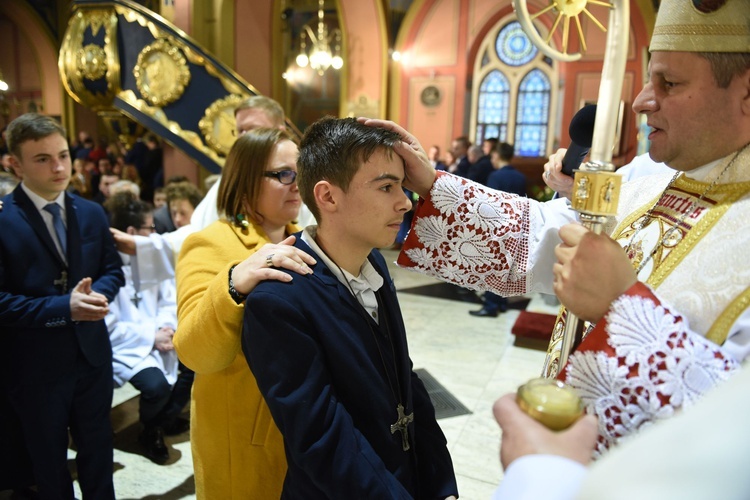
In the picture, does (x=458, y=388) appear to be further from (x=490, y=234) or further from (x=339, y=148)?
(x=339, y=148)

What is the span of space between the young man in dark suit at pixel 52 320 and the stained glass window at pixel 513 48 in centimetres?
1145

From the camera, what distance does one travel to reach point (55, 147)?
2.28 metres

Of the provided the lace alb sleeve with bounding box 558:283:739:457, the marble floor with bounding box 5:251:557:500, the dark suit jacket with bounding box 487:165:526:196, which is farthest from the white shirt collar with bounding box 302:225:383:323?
the dark suit jacket with bounding box 487:165:526:196

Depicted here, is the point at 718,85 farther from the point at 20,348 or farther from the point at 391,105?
the point at 391,105

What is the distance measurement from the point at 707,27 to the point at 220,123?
17.2 ft

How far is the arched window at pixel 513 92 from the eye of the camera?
39.7 feet

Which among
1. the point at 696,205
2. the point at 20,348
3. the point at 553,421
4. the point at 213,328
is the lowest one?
the point at 20,348

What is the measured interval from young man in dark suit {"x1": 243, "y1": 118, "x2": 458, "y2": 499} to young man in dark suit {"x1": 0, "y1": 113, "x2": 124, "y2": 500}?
123 cm

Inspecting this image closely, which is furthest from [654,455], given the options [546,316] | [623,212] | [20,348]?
[546,316]

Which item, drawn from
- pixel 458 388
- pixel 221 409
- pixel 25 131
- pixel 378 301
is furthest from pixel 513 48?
pixel 221 409

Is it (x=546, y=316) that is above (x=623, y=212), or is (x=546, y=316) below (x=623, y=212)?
below

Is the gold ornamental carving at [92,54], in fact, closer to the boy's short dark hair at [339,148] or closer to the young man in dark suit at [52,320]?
the young man in dark suit at [52,320]

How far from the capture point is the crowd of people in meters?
0.82

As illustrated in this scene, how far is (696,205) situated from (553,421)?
0.64m
